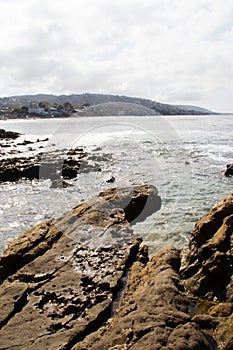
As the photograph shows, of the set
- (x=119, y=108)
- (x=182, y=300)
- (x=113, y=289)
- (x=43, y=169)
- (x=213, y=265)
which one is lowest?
(x=113, y=289)

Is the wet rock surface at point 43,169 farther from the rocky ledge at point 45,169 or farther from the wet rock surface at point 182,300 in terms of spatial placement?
the wet rock surface at point 182,300

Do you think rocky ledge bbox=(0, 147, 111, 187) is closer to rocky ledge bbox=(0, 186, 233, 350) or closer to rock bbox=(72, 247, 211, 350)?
rocky ledge bbox=(0, 186, 233, 350)

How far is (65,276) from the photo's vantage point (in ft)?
25.4

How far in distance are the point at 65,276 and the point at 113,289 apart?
131 centimetres

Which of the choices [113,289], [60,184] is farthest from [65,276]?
[60,184]

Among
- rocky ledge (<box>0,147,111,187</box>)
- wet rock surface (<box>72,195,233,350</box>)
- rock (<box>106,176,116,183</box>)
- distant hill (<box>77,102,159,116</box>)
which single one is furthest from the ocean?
wet rock surface (<box>72,195,233,350</box>)

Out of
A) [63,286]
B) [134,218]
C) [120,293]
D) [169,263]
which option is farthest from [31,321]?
[134,218]

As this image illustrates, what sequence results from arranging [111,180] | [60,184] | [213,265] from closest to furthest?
[213,265] → [60,184] → [111,180]

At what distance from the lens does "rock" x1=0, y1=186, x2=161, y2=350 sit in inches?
237

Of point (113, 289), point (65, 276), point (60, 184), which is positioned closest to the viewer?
point (113, 289)

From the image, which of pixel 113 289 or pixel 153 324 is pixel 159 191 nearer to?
pixel 113 289

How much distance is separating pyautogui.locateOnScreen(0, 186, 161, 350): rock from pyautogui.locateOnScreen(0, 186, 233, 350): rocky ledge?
22 mm

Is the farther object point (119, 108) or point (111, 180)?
point (111, 180)

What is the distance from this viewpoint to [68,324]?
6.09m
